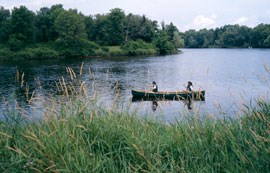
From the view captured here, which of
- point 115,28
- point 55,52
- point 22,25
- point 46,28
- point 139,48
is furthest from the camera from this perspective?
point 115,28

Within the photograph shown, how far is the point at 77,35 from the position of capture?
92250 mm

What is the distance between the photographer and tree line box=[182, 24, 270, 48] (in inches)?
5704

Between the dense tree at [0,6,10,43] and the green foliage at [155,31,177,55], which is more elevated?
the dense tree at [0,6,10,43]

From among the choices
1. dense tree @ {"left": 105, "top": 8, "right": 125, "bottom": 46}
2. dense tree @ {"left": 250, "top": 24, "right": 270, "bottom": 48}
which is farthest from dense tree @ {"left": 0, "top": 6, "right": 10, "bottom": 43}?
dense tree @ {"left": 250, "top": 24, "right": 270, "bottom": 48}

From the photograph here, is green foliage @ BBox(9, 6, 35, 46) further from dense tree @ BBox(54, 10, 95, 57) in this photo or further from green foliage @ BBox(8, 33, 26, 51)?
dense tree @ BBox(54, 10, 95, 57)

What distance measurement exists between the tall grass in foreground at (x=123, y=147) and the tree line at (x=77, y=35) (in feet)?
244

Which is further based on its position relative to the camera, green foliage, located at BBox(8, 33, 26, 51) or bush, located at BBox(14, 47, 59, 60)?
green foliage, located at BBox(8, 33, 26, 51)

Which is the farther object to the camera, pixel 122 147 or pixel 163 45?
pixel 163 45

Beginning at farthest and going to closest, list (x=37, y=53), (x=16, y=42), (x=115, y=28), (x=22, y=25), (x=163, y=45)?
1. (x=163, y=45)
2. (x=115, y=28)
3. (x=22, y=25)
4. (x=16, y=42)
5. (x=37, y=53)

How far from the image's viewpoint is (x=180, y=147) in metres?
5.51

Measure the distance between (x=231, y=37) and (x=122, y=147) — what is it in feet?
542

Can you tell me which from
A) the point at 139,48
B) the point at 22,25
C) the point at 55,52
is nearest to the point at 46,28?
the point at 22,25

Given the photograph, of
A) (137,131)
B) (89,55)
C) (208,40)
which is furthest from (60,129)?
(208,40)

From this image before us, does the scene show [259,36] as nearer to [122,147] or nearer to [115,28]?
[115,28]
